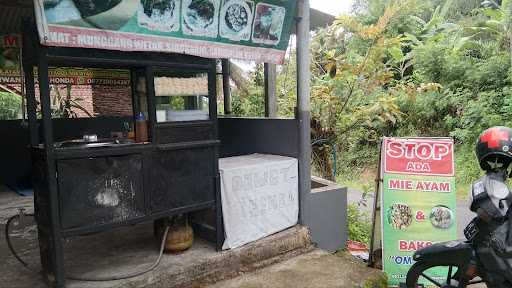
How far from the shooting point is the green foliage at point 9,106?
836 centimetres

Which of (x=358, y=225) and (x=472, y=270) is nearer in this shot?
(x=472, y=270)

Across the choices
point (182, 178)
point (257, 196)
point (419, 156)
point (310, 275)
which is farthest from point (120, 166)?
point (419, 156)

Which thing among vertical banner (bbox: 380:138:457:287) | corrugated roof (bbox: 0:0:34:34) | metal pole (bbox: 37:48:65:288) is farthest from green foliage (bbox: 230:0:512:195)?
corrugated roof (bbox: 0:0:34:34)

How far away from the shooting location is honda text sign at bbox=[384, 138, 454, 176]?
4.24 meters

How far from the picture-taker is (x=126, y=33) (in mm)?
3277

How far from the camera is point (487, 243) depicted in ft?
9.73

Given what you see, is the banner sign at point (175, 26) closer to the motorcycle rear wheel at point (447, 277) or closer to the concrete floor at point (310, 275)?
the concrete floor at point (310, 275)

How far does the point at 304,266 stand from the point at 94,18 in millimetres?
3138

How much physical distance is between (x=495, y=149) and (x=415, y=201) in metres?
1.45

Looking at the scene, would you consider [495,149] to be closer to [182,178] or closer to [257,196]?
[257,196]

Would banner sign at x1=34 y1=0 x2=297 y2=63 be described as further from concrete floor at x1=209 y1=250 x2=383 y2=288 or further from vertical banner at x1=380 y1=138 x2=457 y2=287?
concrete floor at x1=209 y1=250 x2=383 y2=288

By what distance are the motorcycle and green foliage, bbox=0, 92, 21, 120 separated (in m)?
8.56

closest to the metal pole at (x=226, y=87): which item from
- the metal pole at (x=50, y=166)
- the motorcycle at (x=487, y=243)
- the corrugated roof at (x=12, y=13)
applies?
the corrugated roof at (x=12, y=13)

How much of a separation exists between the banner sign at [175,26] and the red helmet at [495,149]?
7.50 ft
